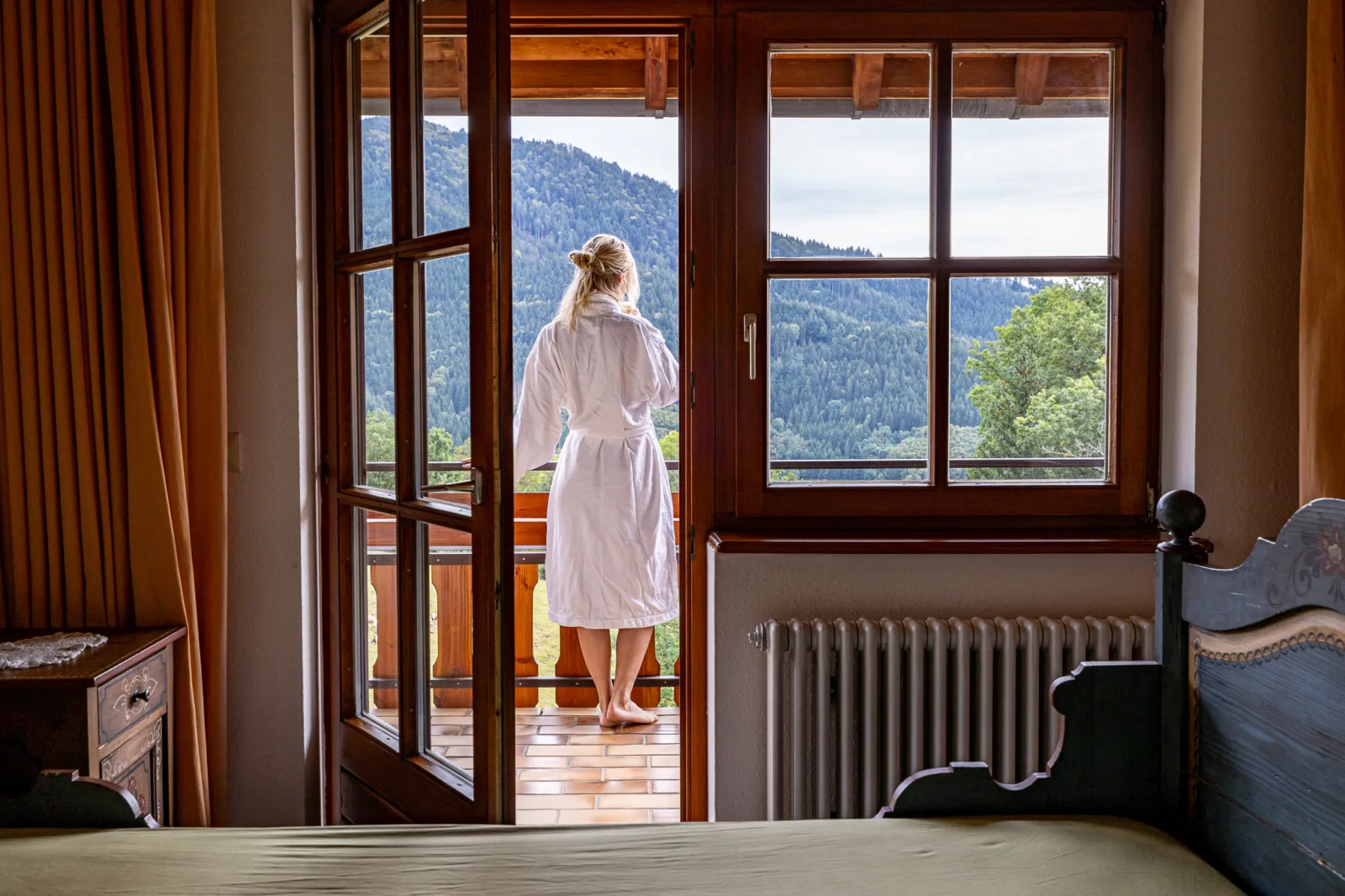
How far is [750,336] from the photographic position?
2410 mm

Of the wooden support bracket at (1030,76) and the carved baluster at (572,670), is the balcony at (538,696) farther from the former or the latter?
the wooden support bracket at (1030,76)

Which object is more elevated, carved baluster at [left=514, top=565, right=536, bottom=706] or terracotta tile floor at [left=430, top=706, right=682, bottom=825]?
carved baluster at [left=514, top=565, right=536, bottom=706]

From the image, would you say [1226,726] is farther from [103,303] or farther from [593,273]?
[593,273]

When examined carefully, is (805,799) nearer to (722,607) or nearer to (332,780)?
(722,607)

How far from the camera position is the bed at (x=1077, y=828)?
1.07 meters

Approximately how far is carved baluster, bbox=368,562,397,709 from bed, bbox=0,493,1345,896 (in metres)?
0.94

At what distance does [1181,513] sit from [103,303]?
203 centimetres

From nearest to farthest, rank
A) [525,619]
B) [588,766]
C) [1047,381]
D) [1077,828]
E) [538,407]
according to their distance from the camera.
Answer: [1077,828]
[1047,381]
[588,766]
[538,407]
[525,619]

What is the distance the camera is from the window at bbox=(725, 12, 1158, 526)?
93.7 inches

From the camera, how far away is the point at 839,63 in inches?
94.9

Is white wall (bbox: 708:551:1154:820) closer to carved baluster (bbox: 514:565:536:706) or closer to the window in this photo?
the window

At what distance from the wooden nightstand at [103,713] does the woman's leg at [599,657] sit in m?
1.55

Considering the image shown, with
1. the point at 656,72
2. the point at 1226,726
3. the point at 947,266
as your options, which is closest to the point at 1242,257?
the point at 947,266

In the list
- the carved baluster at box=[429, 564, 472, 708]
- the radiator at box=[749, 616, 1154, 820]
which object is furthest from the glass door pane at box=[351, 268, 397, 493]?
the radiator at box=[749, 616, 1154, 820]
